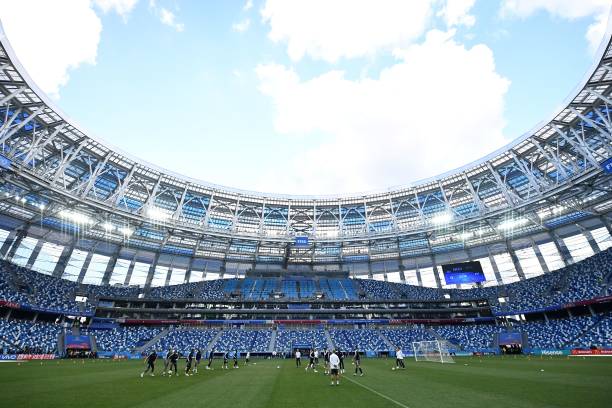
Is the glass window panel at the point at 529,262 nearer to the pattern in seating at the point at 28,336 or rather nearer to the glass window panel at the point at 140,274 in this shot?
the glass window panel at the point at 140,274

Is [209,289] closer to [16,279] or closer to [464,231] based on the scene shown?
[16,279]

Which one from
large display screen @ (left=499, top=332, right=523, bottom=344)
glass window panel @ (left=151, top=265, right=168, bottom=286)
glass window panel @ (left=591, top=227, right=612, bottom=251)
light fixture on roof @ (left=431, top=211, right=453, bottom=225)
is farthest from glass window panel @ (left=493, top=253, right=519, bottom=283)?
Answer: glass window panel @ (left=151, top=265, right=168, bottom=286)

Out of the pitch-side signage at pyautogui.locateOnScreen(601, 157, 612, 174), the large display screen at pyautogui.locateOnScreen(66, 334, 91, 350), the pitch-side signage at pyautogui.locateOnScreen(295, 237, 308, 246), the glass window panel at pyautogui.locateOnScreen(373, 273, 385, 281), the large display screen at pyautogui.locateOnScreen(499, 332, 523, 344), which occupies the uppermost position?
the pitch-side signage at pyautogui.locateOnScreen(295, 237, 308, 246)

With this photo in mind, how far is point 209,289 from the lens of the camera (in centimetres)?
6062

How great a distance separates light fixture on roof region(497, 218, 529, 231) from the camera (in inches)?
2083

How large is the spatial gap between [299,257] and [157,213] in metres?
29.2

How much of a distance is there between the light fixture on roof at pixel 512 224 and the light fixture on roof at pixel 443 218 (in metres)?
9.46

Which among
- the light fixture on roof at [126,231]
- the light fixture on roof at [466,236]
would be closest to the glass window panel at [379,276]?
the light fixture on roof at [466,236]

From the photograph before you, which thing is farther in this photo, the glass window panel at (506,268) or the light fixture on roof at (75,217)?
the glass window panel at (506,268)

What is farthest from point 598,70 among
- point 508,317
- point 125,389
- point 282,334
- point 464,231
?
point 282,334

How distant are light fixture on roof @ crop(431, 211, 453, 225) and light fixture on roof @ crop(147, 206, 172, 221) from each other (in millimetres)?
42824

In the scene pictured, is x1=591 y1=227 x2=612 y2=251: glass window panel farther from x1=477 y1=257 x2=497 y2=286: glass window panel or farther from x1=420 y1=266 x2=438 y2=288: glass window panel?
x1=420 y1=266 x2=438 y2=288: glass window panel

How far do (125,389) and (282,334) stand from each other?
40.7m

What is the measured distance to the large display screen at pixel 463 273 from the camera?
56312 millimetres
